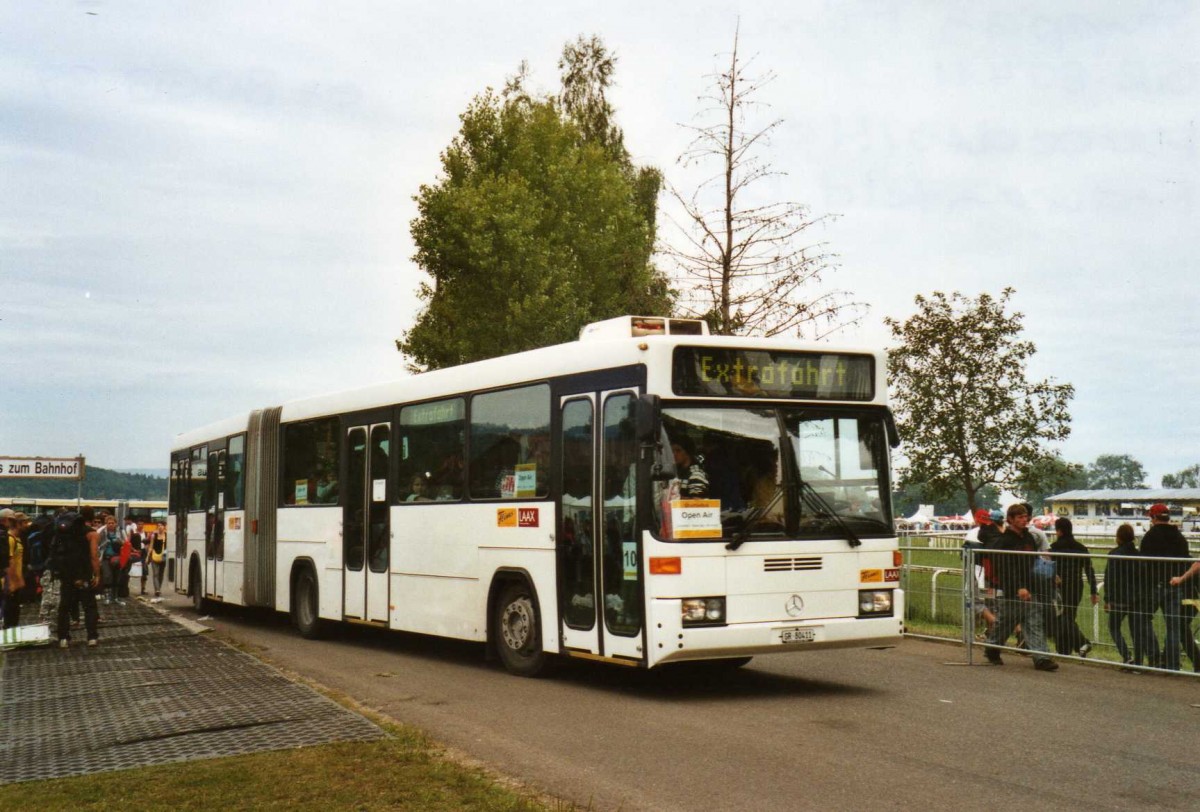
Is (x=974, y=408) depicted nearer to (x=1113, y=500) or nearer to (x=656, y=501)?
(x=656, y=501)

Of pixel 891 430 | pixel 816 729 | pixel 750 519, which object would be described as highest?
pixel 891 430

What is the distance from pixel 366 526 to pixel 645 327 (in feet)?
19.2

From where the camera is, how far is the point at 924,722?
9734 millimetres

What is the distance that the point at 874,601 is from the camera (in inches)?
445

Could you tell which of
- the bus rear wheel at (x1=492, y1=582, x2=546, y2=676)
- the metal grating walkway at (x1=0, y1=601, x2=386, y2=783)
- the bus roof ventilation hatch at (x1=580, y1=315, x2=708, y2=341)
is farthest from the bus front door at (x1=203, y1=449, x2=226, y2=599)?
the bus roof ventilation hatch at (x1=580, y1=315, x2=708, y2=341)

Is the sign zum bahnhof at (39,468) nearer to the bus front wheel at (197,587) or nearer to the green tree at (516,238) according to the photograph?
the green tree at (516,238)

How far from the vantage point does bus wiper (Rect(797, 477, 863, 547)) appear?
11.1m

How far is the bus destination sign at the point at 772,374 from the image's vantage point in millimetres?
10922

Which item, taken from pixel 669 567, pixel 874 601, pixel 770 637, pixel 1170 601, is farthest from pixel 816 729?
pixel 1170 601

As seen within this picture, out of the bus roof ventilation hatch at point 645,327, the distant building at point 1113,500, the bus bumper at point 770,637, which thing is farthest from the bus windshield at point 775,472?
the distant building at point 1113,500

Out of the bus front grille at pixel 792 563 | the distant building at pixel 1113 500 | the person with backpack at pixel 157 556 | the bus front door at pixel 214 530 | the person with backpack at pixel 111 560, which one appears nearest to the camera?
the bus front grille at pixel 792 563

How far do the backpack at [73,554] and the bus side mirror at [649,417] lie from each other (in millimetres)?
9223

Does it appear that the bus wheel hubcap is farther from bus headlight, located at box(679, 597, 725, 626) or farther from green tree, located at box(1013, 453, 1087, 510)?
green tree, located at box(1013, 453, 1087, 510)

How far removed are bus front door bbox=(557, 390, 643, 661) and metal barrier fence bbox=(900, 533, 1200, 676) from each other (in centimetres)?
483
